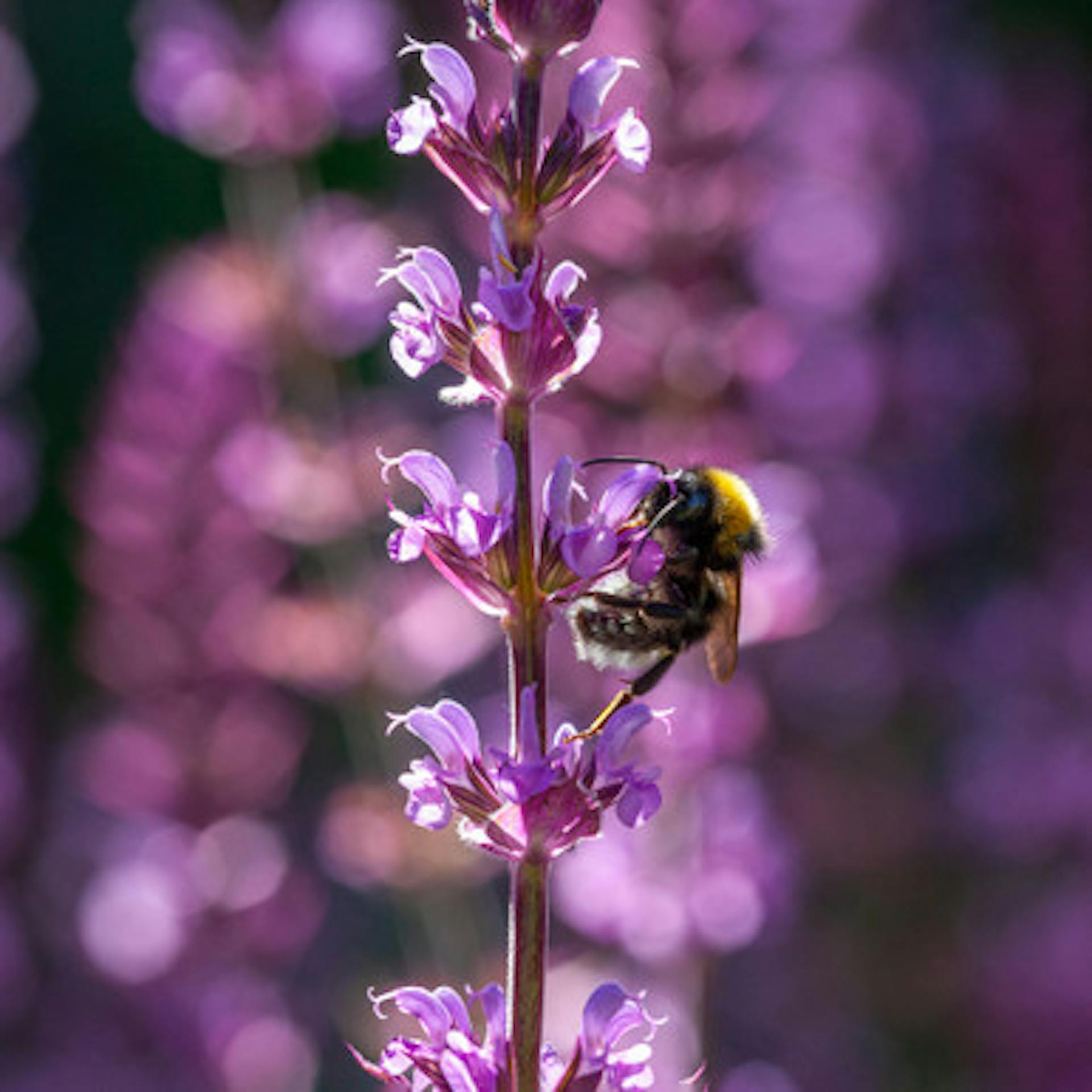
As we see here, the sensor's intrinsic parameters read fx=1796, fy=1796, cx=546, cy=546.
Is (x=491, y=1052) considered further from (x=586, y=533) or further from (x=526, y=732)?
(x=586, y=533)

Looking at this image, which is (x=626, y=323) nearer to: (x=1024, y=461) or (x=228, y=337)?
(x=228, y=337)

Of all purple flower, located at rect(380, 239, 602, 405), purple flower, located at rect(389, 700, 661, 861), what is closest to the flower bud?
purple flower, located at rect(380, 239, 602, 405)

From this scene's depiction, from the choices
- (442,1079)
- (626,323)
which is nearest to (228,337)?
(626,323)

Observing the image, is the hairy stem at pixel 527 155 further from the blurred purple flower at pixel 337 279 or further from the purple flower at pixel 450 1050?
the blurred purple flower at pixel 337 279

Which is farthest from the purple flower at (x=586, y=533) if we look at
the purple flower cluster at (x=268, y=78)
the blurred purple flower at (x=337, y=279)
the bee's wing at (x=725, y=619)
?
the purple flower cluster at (x=268, y=78)

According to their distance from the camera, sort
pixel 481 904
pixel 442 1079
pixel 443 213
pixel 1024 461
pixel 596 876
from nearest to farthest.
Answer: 1. pixel 442 1079
2. pixel 596 876
3. pixel 481 904
4. pixel 1024 461
5. pixel 443 213

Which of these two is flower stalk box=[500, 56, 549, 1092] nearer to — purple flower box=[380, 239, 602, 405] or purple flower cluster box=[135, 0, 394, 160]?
purple flower box=[380, 239, 602, 405]
